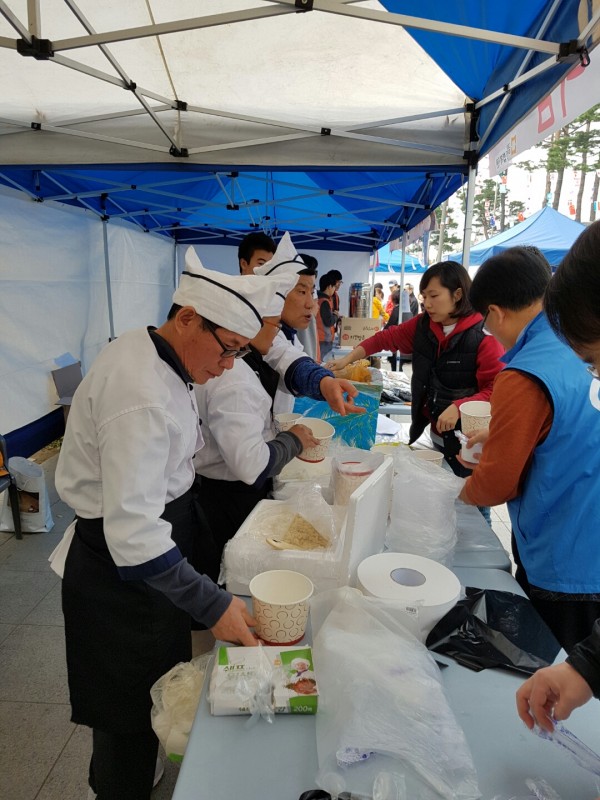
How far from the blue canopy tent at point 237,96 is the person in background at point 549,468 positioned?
1326 millimetres

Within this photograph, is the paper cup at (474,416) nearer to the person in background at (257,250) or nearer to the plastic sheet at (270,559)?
the plastic sheet at (270,559)

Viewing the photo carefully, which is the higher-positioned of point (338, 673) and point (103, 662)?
point (338, 673)

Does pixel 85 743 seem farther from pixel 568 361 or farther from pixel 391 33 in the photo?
pixel 391 33

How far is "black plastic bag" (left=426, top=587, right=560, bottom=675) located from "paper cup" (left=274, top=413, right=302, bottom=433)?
895 mm

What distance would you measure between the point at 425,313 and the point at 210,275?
1.94 metres

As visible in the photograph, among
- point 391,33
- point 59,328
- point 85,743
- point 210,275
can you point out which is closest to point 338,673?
point 210,275

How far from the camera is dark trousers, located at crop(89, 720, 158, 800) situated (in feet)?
4.63

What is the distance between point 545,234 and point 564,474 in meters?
11.5

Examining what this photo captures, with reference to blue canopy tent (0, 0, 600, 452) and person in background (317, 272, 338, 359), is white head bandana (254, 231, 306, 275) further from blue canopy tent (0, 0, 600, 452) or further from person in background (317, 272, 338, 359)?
person in background (317, 272, 338, 359)

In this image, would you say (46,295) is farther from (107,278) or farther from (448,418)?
(448,418)

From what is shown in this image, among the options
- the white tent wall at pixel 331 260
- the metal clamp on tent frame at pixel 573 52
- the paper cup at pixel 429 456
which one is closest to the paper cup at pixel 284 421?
the paper cup at pixel 429 456

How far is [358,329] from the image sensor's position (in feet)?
20.1

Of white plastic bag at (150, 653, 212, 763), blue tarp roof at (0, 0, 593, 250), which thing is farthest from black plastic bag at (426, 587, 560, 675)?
blue tarp roof at (0, 0, 593, 250)

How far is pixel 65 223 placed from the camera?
5.67 metres
